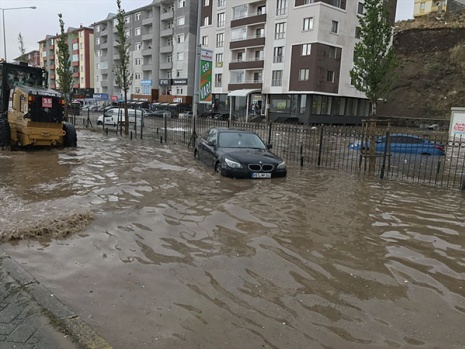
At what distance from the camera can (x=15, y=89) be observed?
15.0m

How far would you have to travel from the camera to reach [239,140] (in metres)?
12.0

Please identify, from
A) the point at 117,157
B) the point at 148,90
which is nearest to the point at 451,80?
the point at 148,90

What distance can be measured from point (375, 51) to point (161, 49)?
60.1 m

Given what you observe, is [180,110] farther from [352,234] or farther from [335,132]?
[352,234]

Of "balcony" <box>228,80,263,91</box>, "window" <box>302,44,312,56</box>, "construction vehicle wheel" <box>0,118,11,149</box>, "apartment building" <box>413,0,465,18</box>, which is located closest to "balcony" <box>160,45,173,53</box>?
"balcony" <box>228,80,263,91</box>

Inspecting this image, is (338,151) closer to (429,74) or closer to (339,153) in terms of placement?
(339,153)

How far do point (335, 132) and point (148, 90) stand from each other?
202 ft

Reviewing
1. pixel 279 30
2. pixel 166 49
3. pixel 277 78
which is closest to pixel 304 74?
pixel 277 78

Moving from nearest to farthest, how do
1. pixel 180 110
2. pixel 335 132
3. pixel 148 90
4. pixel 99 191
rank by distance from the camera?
1. pixel 99 191
2. pixel 335 132
3. pixel 180 110
4. pixel 148 90

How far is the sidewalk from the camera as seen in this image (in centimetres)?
323

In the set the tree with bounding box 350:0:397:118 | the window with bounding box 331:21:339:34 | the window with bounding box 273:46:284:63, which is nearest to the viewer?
the tree with bounding box 350:0:397:118

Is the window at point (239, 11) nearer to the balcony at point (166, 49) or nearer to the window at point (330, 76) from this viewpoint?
the window at point (330, 76)

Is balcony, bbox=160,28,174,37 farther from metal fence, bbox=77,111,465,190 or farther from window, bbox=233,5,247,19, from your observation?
metal fence, bbox=77,111,465,190

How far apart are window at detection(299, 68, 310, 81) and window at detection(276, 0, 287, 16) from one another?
25.6 ft
